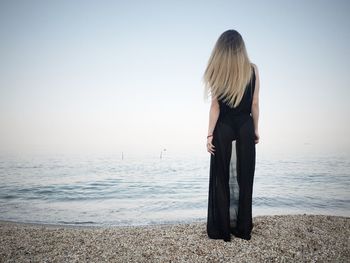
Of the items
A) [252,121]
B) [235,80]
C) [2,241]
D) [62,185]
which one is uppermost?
[235,80]

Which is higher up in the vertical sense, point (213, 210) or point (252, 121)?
point (252, 121)

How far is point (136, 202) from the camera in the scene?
1153cm

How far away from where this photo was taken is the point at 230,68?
12.1 ft

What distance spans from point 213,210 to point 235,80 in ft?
6.02

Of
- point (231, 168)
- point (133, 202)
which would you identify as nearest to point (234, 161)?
point (231, 168)

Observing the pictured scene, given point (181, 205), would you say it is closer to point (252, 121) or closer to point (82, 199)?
point (82, 199)

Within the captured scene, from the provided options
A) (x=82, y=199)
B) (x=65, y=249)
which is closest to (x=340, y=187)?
(x=82, y=199)

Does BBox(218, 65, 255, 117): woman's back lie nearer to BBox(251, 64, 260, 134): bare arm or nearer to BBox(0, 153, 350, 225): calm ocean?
BBox(251, 64, 260, 134): bare arm

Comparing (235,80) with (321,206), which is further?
(321,206)

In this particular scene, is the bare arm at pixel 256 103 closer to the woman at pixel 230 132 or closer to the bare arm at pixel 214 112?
the woman at pixel 230 132

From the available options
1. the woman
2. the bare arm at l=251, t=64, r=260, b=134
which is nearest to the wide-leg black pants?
the woman

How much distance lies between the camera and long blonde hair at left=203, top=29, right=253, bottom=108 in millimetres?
3678

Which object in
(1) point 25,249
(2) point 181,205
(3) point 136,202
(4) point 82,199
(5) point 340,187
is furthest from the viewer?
(5) point 340,187

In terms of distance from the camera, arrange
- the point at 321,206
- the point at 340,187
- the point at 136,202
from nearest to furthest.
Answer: the point at 321,206
the point at 136,202
the point at 340,187
